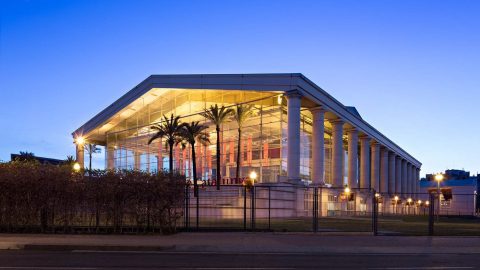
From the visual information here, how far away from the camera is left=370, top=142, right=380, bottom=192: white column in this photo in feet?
317

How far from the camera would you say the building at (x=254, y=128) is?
6106 centimetres

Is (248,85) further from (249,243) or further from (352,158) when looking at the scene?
(249,243)

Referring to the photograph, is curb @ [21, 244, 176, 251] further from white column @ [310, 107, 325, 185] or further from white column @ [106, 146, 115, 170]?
white column @ [106, 146, 115, 170]

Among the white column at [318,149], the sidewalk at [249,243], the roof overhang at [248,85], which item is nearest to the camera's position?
the sidewalk at [249,243]

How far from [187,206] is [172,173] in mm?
1669

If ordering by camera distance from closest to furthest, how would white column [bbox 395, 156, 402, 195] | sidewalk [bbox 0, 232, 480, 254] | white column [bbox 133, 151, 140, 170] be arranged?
sidewalk [bbox 0, 232, 480, 254]
white column [bbox 133, 151, 140, 170]
white column [bbox 395, 156, 402, 195]

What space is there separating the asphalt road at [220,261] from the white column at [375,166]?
80.2m

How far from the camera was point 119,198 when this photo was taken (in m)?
24.2

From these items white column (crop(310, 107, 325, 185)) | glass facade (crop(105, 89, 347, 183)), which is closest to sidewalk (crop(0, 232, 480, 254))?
white column (crop(310, 107, 325, 185))

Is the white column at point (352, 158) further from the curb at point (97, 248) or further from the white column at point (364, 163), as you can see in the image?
the curb at point (97, 248)

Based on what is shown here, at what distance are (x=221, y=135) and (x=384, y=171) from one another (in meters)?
42.6

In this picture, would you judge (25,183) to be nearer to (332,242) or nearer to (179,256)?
(179,256)

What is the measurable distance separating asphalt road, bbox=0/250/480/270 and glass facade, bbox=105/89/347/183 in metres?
46.5

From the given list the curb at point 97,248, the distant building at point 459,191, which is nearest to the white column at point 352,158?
the distant building at point 459,191
